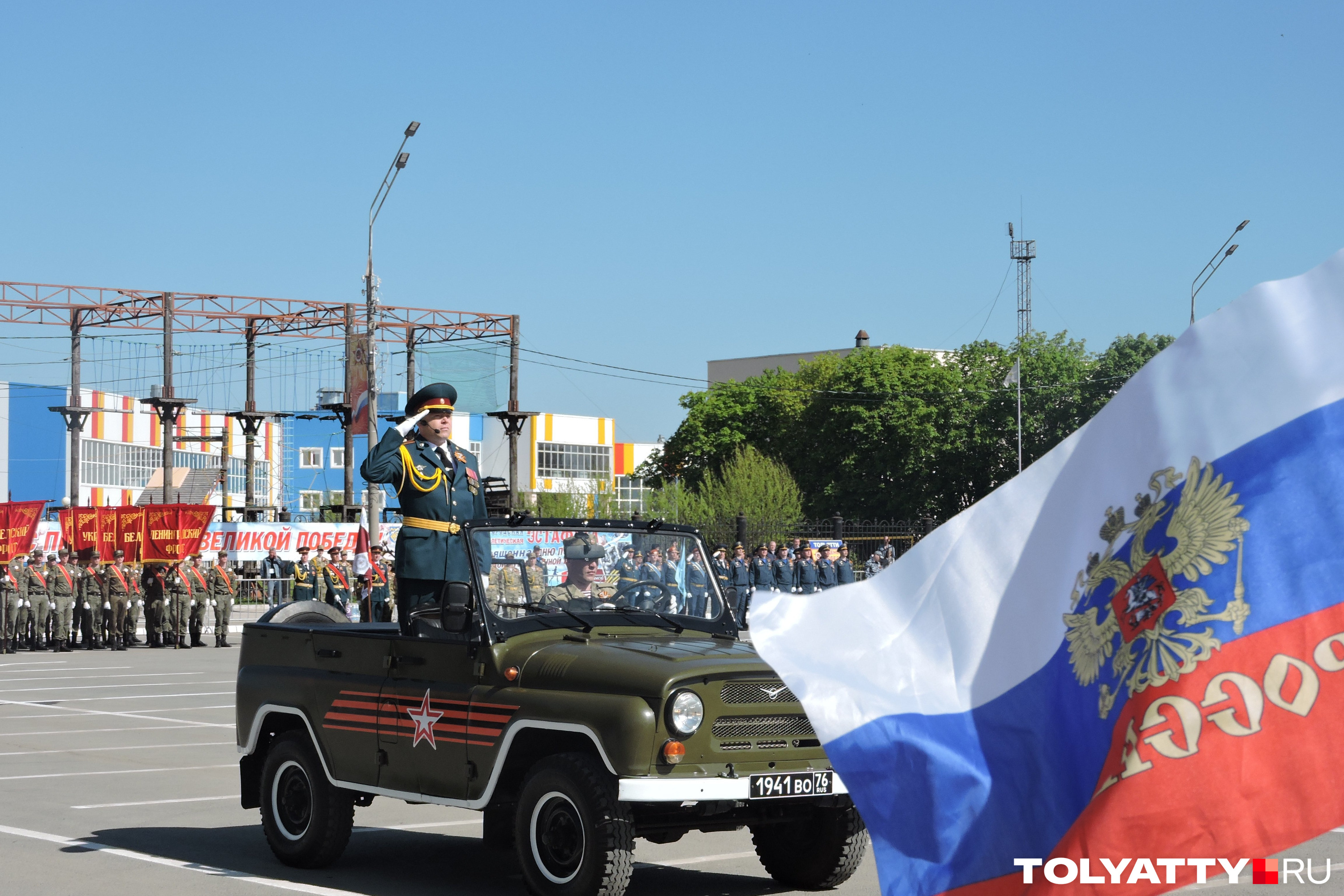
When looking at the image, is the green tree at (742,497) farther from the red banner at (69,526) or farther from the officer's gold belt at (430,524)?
the officer's gold belt at (430,524)

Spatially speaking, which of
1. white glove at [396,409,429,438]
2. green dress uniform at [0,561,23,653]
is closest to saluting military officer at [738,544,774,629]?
green dress uniform at [0,561,23,653]

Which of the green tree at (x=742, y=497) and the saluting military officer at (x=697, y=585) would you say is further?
the green tree at (x=742, y=497)

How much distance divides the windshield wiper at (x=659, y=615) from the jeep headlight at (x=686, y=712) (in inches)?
46.4

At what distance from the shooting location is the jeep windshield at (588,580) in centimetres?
830

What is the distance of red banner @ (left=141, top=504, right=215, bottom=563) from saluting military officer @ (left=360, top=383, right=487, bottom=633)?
79.8ft

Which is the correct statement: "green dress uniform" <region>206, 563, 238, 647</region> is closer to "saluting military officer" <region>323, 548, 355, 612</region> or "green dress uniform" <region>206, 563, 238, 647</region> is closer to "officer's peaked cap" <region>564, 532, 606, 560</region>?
"saluting military officer" <region>323, 548, 355, 612</region>

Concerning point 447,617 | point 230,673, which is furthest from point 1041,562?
point 230,673

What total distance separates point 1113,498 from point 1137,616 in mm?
287

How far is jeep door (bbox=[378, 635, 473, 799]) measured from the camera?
801 cm

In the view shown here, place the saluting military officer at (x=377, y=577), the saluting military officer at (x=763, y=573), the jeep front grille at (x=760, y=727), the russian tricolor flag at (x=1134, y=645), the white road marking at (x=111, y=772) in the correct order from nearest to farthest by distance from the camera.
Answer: the russian tricolor flag at (x=1134, y=645)
the jeep front grille at (x=760, y=727)
the white road marking at (x=111, y=772)
the saluting military officer at (x=377, y=577)
the saluting military officer at (x=763, y=573)

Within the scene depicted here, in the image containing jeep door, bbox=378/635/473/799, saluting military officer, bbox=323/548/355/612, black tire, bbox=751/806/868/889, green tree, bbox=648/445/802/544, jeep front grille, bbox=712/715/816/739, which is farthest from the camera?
green tree, bbox=648/445/802/544

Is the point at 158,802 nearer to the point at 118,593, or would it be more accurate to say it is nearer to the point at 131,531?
the point at 118,593

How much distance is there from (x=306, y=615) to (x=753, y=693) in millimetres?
3525

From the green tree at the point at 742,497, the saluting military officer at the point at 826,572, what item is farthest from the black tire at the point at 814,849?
the green tree at the point at 742,497
